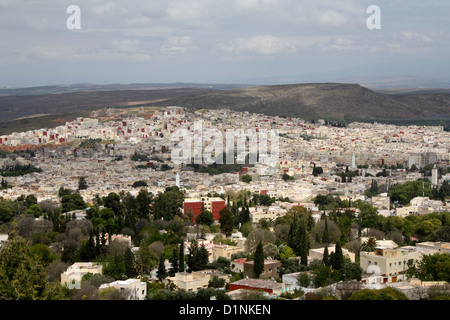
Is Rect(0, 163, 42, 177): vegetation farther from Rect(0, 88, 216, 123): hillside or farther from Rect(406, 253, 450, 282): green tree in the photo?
Rect(0, 88, 216, 123): hillside

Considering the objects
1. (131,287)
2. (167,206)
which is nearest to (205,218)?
Result: (167,206)

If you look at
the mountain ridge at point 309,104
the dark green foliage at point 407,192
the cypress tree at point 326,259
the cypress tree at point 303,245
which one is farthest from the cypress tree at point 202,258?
the mountain ridge at point 309,104

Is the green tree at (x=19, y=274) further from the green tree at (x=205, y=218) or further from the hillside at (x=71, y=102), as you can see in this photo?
the hillside at (x=71, y=102)

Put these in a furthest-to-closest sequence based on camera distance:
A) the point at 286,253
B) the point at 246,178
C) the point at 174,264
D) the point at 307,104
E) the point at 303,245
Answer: the point at 307,104
the point at 246,178
the point at 286,253
the point at 303,245
the point at 174,264

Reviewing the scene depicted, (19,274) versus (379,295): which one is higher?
(19,274)

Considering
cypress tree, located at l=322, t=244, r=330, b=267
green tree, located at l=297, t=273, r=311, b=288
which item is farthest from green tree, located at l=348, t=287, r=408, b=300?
cypress tree, located at l=322, t=244, r=330, b=267

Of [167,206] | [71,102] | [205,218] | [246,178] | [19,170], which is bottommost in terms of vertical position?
[19,170]

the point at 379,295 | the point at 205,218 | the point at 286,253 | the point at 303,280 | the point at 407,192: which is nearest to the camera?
the point at 379,295

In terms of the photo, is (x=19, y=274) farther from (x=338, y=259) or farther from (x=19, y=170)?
Result: (x=19, y=170)

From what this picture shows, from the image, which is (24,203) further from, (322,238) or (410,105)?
(410,105)
